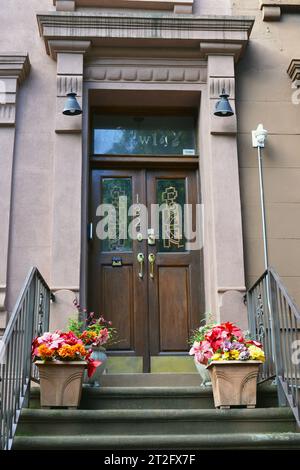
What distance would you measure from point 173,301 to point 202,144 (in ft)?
4.87

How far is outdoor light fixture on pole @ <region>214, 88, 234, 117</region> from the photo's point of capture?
5.82 meters

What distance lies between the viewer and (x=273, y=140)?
6051 mm

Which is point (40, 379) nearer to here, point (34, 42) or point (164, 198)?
point (164, 198)

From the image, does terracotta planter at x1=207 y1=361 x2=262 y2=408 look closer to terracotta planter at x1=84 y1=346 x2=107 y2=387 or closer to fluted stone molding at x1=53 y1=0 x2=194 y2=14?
terracotta planter at x1=84 y1=346 x2=107 y2=387

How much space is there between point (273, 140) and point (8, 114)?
2441 mm

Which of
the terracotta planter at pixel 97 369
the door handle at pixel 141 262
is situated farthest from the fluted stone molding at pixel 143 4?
the terracotta planter at pixel 97 369

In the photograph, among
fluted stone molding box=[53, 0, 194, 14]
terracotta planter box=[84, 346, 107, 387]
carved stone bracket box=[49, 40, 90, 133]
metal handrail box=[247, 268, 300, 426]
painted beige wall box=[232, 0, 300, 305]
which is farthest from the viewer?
fluted stone molding box=[53, 0, 194, 14]

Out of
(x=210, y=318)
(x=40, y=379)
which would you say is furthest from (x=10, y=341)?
(x=210, y=318)

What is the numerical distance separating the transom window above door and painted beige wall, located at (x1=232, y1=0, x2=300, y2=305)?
61 cm

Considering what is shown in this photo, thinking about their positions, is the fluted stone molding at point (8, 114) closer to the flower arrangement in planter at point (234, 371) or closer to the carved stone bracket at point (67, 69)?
the carved stone bracket at point (67, 69)

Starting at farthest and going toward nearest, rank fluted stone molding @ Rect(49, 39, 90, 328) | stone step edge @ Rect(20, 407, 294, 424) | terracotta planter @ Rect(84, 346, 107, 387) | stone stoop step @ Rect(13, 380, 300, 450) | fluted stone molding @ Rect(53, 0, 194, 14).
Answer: fluted stone molding @ Rect(53, 0, 194, 14)
fluted stone molding @ Rect(49, 39, 90, 328)
terracotta planter @ Rect(84, 346, 107, 387)
stone step edge @ Rect(20, 407, 294, 424)
stone stoop step @ Rect(13, 380, 300, 450)

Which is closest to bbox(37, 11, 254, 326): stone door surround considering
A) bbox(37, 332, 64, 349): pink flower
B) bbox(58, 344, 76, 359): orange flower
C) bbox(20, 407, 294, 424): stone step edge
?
bbox(37, 332, 64, 349): pink flower

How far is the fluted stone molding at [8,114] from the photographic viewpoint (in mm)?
5762

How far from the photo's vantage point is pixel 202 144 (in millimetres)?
6117
